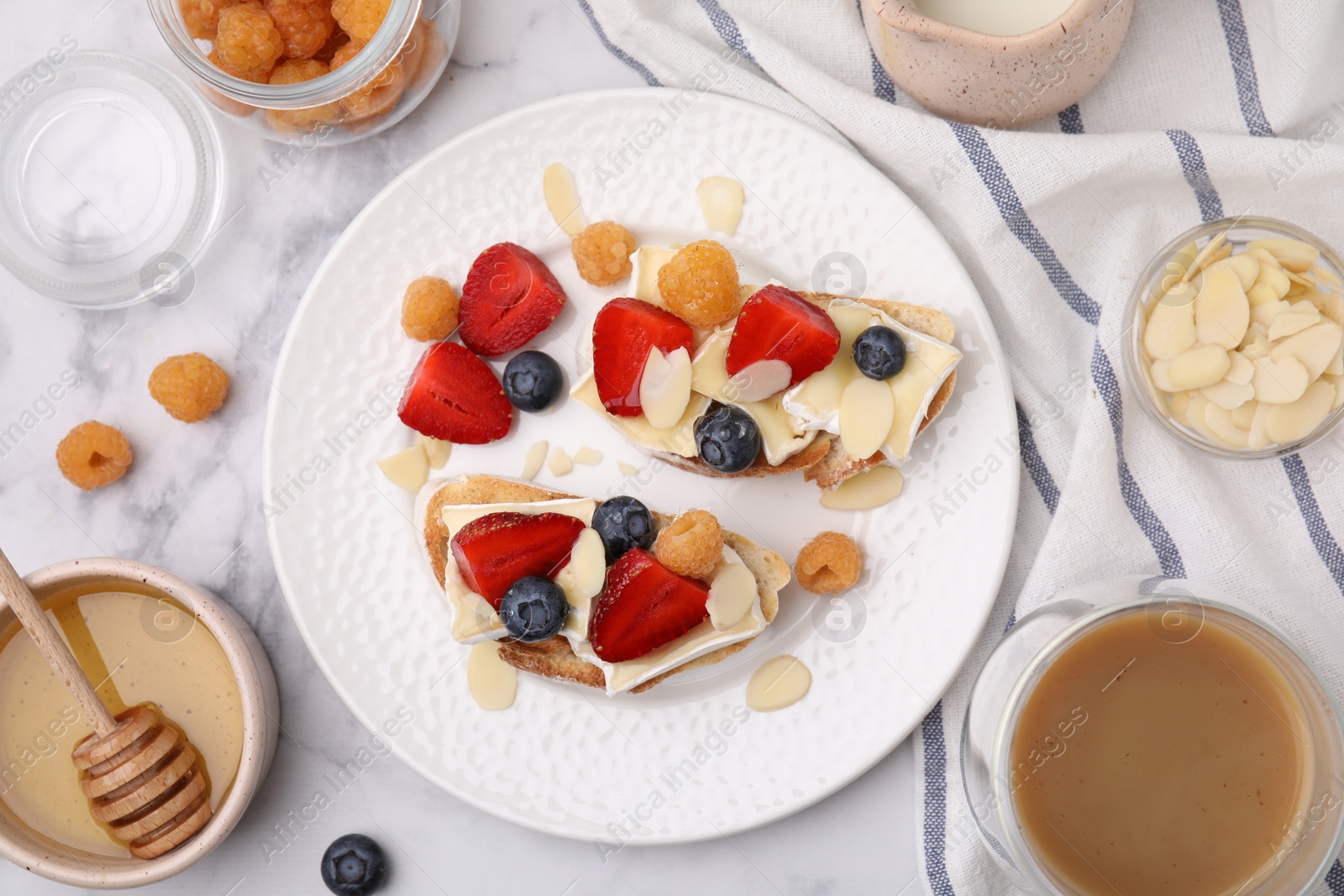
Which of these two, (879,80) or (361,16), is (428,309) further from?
(879,80)

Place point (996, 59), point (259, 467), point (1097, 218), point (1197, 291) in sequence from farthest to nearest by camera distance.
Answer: point (259, 467) < point (1097, 218) < point (1197, 291) < point (996, 59)

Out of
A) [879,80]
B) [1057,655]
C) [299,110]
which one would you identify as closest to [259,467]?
[299,110]

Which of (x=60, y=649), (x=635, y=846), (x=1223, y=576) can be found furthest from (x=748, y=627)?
(x=60, y=649)

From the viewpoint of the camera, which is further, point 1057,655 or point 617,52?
point 617,52

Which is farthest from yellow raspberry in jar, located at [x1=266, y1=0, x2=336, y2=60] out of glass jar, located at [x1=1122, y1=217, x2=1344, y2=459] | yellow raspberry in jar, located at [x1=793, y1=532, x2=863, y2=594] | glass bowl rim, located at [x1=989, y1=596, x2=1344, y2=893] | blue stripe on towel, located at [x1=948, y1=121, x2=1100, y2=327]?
glass bowl rim, located at [x1=989, y1=596, x2=1344, y2=893]

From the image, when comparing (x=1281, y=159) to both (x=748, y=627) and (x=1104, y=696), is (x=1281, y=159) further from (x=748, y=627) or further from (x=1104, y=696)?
(x=748, y=627)

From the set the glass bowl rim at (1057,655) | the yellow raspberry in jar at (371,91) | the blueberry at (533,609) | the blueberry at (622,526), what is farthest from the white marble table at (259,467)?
the blueberry at (622,526)
